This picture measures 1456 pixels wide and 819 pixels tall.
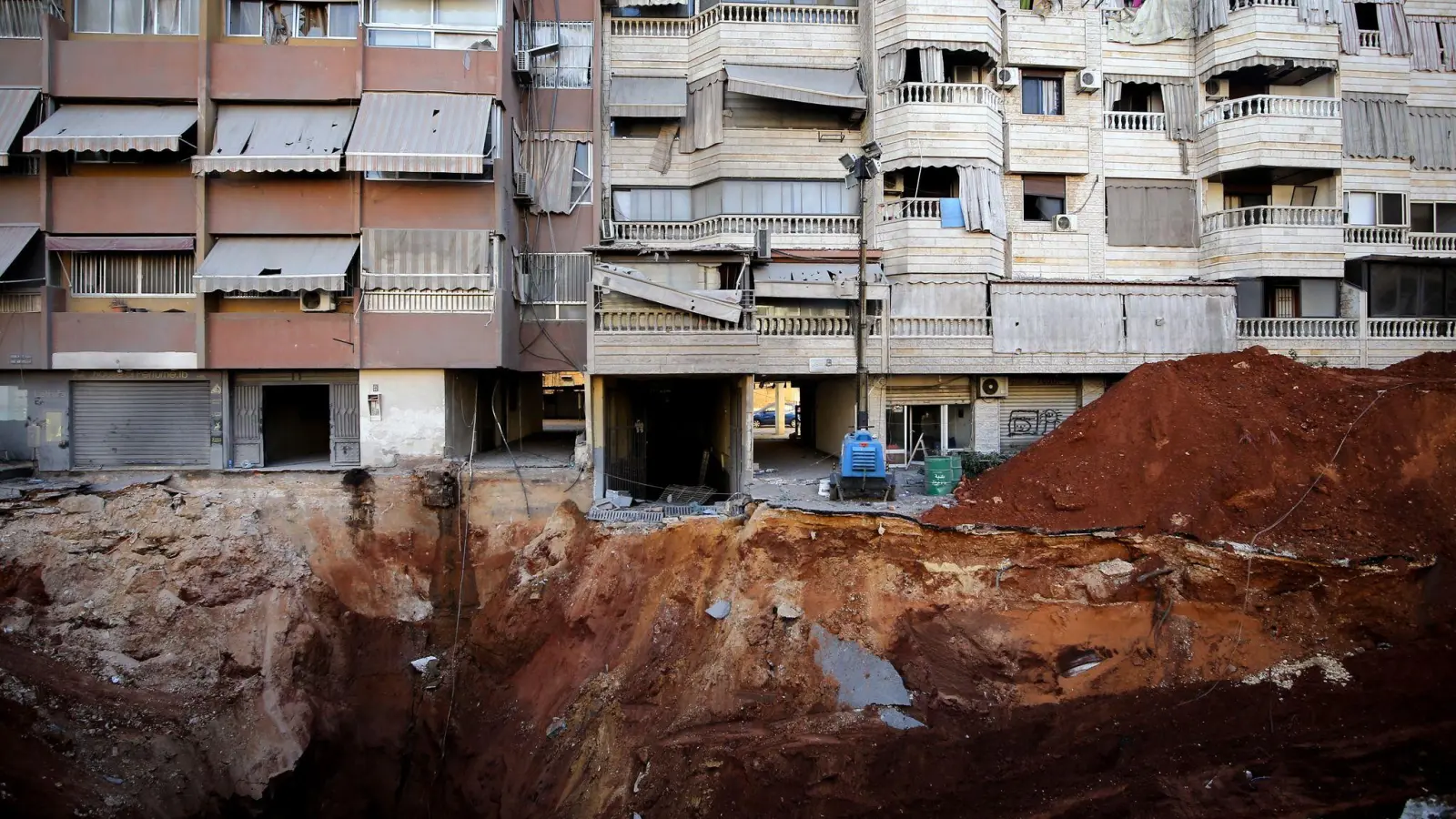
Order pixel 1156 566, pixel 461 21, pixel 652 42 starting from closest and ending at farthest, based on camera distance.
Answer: pixel 1156 566 < pixel 461 21 < pixel 652 42

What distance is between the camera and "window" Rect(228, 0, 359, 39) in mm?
19000

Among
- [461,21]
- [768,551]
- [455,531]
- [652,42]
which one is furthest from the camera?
[652,42]

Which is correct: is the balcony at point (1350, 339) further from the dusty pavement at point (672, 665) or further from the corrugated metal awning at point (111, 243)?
the corrugated metal awning at point (111, 243)

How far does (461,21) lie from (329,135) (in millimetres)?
4749

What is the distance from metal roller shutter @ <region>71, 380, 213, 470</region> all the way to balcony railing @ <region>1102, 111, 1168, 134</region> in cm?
2886

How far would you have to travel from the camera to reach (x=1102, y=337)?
21.2 metres

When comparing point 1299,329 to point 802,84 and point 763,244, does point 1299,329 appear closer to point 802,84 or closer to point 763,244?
point 763,244

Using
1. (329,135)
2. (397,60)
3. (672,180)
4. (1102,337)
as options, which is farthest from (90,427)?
(1102,337)

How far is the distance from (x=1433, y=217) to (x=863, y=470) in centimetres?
2365

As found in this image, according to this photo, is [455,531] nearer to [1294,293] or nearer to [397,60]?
[397,60]

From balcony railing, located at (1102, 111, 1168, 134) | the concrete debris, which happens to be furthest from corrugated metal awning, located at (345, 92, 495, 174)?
balcony railing, located at (1102, 111, 1168, 134)

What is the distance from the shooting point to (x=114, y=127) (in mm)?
17719

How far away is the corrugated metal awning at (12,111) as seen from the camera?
57.0ft

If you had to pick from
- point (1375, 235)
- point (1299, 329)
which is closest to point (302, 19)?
point (1299, 329)
